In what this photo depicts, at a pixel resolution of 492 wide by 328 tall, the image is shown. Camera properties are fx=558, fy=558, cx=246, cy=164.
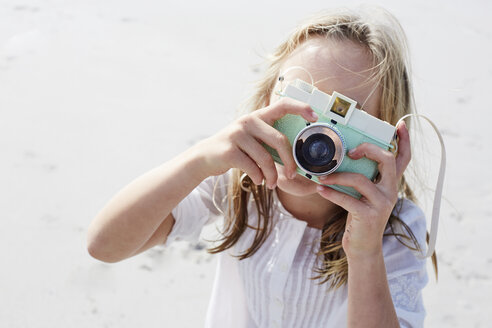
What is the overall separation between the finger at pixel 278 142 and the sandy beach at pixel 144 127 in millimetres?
510

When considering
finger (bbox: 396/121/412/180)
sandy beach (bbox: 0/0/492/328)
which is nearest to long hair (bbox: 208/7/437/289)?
finger (bbox: 396/121/412/180)

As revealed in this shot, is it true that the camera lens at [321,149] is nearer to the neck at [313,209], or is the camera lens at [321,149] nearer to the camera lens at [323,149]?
the camera lens at [323,149]

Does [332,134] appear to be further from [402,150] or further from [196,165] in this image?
[196,165]

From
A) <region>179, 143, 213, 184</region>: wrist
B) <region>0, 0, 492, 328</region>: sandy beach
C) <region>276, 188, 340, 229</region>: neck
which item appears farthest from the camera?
<region>0, 0, 492, 328</region>: sandy beach

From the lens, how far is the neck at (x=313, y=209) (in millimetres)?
952

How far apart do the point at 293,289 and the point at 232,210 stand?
17 cm

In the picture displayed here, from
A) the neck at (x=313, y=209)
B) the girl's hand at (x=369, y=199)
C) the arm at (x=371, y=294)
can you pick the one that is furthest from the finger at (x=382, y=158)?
the neck at (x=313, y=209)

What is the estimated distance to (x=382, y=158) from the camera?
750mm

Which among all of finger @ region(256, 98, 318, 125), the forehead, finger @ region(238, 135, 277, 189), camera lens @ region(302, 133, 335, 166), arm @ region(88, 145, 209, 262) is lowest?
arm @ region(88, 145, 209, 262)

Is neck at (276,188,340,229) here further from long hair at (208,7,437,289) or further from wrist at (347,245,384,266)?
wrist at (347,245,384,266)

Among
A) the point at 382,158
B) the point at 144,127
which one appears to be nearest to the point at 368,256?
the point at 382,158

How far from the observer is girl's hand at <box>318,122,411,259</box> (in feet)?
2.45

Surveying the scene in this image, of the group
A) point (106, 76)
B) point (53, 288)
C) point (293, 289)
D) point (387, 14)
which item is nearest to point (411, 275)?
point (293, 289)

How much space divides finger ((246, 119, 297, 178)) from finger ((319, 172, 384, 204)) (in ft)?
0.21
